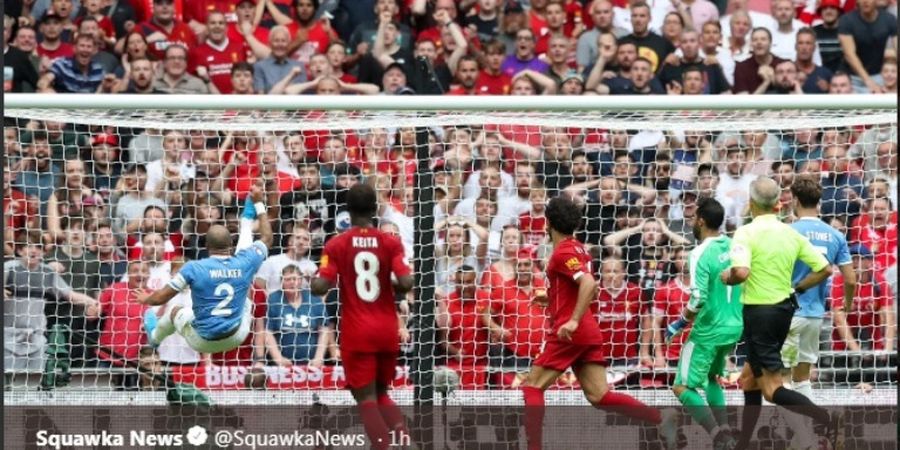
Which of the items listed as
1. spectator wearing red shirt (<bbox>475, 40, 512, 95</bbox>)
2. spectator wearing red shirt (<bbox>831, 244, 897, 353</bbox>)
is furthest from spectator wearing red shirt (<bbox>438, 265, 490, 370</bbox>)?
spectator wearing red shirt (<bbox>475, 40, 512, 95</bbox>)

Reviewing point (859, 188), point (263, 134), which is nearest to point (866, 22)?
point (859, 188)

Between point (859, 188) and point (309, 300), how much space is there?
13.2 ft

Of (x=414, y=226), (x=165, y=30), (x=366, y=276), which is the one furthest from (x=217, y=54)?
(x=366, y=276)

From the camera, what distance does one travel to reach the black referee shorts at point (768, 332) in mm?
10633

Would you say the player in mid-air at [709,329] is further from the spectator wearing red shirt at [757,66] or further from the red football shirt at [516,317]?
the spectator wearing red shirt at [757,66]

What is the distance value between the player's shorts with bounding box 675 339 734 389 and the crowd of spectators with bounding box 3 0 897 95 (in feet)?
14.1

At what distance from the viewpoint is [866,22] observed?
1603 cm

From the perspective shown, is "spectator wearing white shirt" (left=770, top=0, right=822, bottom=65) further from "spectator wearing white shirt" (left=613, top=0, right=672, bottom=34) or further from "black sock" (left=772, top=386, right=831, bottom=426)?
"black sock" (left=772, top=386, right=831, bottom=426)

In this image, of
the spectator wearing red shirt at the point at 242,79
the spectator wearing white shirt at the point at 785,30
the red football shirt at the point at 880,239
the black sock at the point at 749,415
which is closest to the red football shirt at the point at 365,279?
the black sock at the point at 749,415

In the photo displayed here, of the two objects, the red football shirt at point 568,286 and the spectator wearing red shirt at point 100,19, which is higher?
the spectator wearing red shirt at point 100,19

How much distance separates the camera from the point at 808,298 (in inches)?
448

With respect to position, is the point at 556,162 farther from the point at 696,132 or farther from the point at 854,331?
the point at 854,331

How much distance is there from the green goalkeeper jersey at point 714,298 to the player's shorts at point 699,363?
0.16 feet

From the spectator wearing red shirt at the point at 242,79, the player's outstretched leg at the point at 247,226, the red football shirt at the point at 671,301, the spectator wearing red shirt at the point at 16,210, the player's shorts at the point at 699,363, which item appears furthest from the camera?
the spectator wearing red shirt at the point at 242,79
